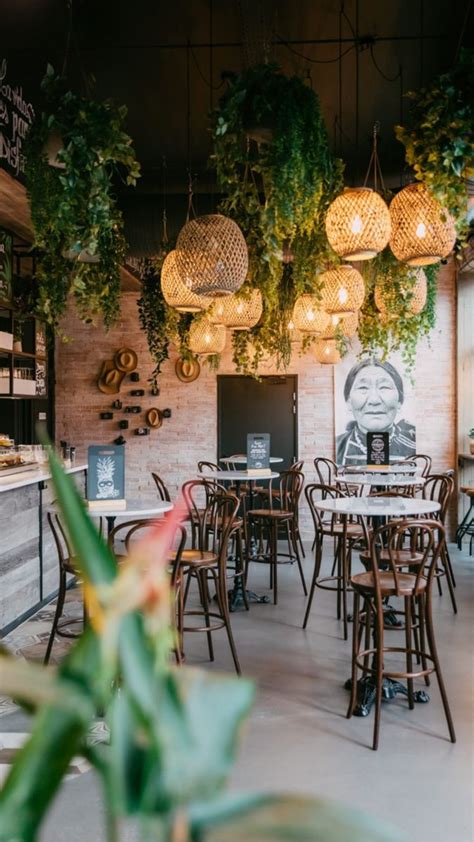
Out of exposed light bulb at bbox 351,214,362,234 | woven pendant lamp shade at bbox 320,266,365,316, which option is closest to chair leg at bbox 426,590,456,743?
exposed light bulb at bbox 351,214,362,234

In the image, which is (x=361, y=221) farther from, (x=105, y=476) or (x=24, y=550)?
(x=24, y=550)

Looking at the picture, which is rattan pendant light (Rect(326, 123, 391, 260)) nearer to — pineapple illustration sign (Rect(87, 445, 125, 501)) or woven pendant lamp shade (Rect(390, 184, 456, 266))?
woven pendant lamp shade (Rect(390, 184, 456, 266))

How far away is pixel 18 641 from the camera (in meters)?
4.56

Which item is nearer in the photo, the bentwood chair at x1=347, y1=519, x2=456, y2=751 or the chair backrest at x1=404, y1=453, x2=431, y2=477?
the bentwood chair at x1=347, y1=519, x2=456, y2=751

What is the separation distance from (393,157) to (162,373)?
4.49 metres

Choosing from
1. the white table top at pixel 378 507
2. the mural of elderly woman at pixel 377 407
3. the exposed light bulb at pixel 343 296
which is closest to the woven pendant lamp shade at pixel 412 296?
the exposed light bulb at pixel 343 296

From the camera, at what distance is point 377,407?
8.95 meters

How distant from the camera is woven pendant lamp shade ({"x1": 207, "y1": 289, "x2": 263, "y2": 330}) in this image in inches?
201

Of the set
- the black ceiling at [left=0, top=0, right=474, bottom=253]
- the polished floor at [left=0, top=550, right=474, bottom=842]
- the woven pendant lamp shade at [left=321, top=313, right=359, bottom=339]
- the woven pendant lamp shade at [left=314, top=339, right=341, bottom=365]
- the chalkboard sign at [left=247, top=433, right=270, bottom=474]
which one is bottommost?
the polished floor at [left=0, top=550, right=474, bottom=842]

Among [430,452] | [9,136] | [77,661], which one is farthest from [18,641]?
[430,452]

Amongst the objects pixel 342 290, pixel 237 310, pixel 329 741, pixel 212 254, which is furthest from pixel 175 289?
pixel 329 741

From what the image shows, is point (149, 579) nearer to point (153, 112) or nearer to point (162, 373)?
point (153, 112)

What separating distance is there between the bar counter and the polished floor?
0.89 feet

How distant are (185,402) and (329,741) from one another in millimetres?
6450
